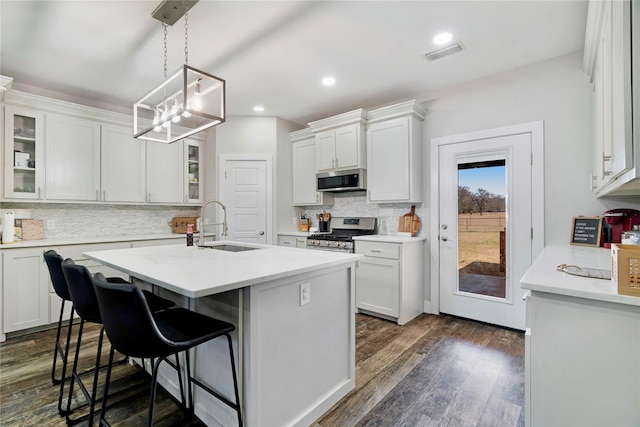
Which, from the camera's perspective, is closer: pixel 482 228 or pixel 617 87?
pixel 617 87

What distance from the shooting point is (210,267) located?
1.69 m

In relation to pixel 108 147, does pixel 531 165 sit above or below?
below

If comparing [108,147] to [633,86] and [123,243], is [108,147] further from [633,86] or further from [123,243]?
[633,86]

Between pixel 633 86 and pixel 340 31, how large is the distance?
1944 mm

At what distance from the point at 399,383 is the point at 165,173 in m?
3.93

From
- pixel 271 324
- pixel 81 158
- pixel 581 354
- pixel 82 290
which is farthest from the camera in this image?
pixel 81 158

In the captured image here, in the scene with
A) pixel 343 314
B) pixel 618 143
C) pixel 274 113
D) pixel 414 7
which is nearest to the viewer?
pixel 618 143

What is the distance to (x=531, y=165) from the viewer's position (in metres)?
2.97

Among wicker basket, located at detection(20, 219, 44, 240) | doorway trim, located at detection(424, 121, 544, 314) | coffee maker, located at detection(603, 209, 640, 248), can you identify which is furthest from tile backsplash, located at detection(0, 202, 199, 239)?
coffee maker, located at detection(603, 209, 640, 248)

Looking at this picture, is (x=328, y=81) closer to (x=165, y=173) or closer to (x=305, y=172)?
(x=305, y=172)

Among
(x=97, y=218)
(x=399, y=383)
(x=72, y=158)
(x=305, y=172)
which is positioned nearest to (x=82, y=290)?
(x=399, y=383)

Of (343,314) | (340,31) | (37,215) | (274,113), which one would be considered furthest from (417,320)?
(37,215)

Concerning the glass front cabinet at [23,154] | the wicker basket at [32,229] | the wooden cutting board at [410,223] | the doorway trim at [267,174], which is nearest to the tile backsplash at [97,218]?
the wicker basket at [32,229]

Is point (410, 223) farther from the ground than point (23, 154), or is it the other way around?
point (23, 154)
